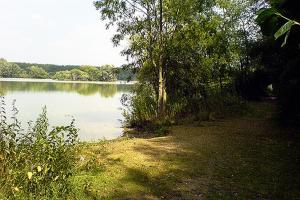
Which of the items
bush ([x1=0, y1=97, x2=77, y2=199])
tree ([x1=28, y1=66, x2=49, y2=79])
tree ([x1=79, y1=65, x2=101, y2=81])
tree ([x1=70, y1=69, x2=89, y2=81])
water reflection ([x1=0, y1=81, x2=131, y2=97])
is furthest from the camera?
tree ([x1=79, y1=65, x2=101, y2=81])

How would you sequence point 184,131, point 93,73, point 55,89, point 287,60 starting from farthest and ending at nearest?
point 93,73 → point 55,89 → point 184,131 → point 287,60

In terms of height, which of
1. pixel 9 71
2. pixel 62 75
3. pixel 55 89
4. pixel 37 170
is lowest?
pixel 55 89

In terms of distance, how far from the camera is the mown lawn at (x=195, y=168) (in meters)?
6.99

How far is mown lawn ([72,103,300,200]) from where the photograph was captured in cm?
699

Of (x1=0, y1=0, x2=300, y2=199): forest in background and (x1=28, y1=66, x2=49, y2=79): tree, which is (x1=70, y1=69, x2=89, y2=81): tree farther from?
(x1=0, y1=0, x2=300, y2=199): forest in background

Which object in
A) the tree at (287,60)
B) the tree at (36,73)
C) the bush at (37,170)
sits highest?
the tree at (36,73)

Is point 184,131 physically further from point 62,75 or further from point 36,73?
point 62,75

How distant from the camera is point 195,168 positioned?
28.8ft

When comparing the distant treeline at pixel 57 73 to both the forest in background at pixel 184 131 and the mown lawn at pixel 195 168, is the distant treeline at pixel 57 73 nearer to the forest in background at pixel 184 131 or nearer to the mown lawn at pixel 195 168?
the forest in background at pixel 184 131

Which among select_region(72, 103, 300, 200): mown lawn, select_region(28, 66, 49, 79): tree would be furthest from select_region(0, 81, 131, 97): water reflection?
select_region(28, 66, 49, 79): tree

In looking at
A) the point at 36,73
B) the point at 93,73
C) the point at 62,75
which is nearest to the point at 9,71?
the point at 36,73

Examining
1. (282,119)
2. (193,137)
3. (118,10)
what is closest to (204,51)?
(118,10)

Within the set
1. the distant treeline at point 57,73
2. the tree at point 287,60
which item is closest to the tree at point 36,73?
the distant treeline at point 57,73

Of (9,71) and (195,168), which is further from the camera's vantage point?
(9,71)
